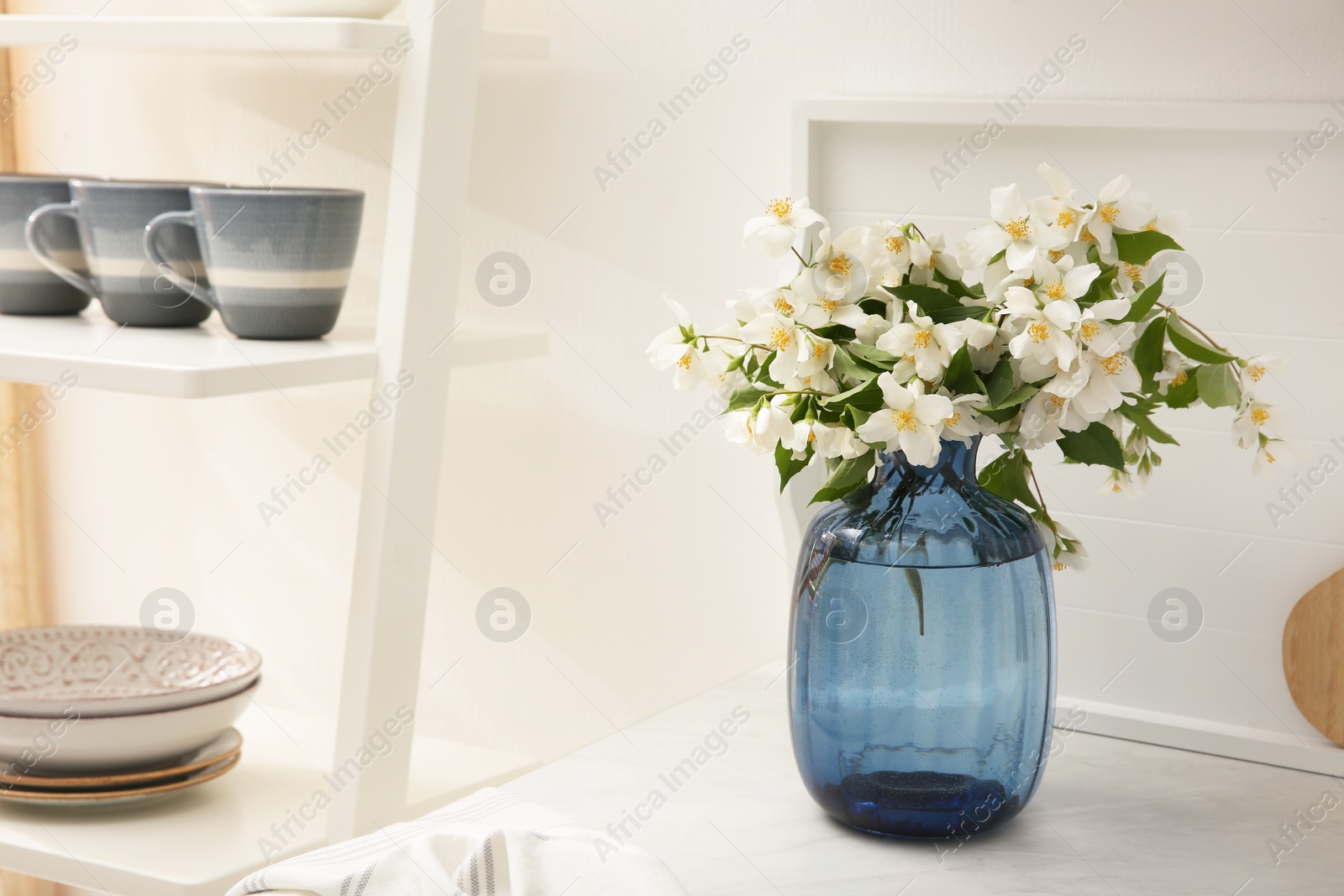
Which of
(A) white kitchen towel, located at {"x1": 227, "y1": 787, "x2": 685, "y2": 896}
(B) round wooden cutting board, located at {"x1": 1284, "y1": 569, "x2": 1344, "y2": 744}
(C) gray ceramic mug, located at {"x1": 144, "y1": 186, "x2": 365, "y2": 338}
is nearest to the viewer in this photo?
(A) white kitchen towel, located at {"x1": 227, "y1": 787, "x2": 685, "y2": 896}

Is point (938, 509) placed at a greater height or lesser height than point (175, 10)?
lesser

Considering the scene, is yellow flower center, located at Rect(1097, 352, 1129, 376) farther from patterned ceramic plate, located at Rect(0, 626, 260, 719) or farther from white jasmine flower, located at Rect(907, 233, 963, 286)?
patterned ceramic plate, located at Rect(0, 626, 260, 719)

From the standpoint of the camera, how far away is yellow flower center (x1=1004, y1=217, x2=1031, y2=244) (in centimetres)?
71

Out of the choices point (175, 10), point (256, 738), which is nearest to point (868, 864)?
point (256, 738)

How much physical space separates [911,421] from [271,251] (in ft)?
1.89

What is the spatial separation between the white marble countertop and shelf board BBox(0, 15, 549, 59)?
549 millimetres

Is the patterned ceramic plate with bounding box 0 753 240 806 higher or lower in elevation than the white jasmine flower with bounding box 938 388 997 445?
lower

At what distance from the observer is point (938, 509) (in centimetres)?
74

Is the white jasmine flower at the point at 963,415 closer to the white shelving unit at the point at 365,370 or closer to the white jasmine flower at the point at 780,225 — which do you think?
the white jasmine flower at the point at 780,225

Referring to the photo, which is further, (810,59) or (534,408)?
(534,408)

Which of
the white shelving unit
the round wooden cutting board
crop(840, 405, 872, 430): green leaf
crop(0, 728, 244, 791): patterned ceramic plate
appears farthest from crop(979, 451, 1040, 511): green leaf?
crop(0, 728, 244, 791): patterned ceramic plate

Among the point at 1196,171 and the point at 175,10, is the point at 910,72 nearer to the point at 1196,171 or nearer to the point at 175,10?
the point at 1196,171

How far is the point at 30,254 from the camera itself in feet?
3.82

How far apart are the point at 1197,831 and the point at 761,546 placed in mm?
464
